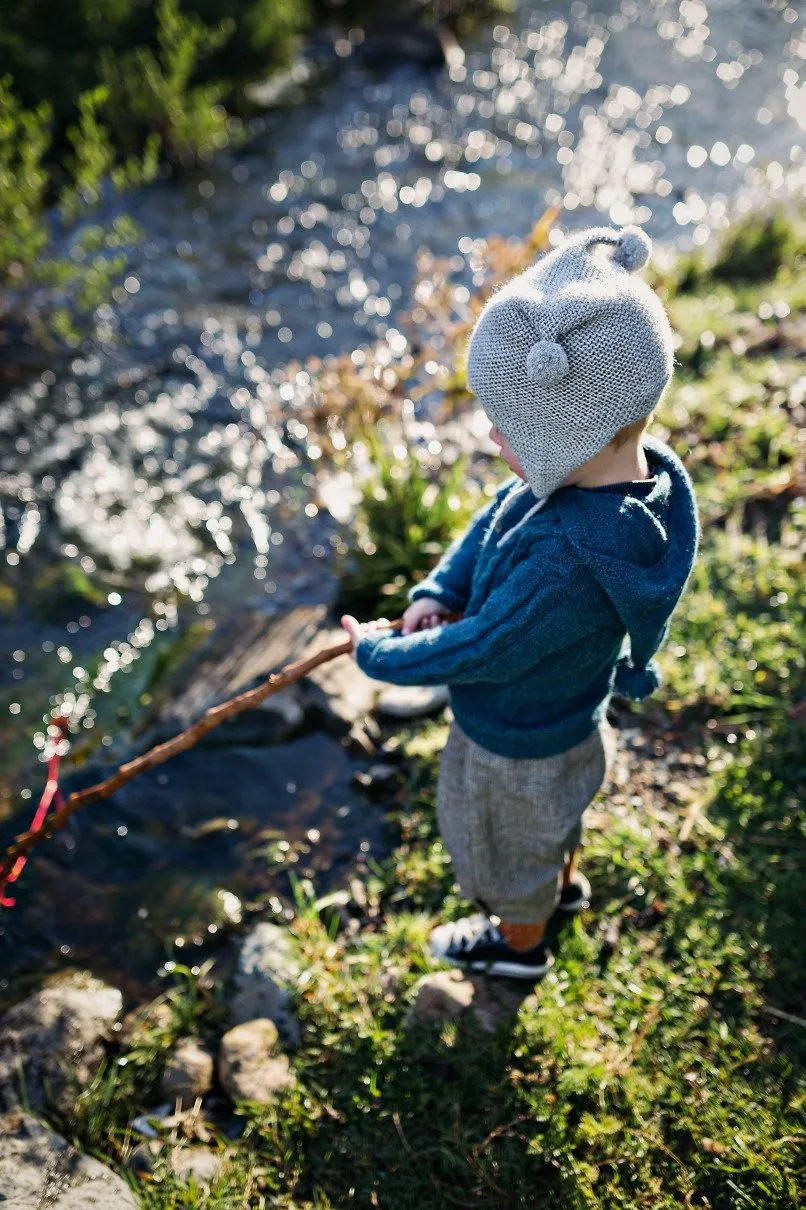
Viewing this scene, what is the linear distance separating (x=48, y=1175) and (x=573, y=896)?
1533mm

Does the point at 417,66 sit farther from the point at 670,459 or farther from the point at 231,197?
the point at 670,459

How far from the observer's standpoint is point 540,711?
7.23ft

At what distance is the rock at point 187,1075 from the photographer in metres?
2.60

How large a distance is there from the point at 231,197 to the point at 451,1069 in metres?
7.45

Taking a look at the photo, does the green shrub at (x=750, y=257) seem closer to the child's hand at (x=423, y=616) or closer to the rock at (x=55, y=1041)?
the child's hand at (x=423, y=616)

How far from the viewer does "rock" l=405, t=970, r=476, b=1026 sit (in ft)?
8.59

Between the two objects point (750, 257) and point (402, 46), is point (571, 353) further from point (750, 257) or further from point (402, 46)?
point (402, 46)

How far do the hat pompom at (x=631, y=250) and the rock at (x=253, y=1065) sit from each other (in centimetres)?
217

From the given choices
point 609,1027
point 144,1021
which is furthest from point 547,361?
point 144,1021

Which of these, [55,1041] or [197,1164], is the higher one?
[55,1041]

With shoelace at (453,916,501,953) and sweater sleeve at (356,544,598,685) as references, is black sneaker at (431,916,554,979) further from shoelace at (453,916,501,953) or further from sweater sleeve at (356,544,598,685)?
sweater sleeve at (356,544,598,685)

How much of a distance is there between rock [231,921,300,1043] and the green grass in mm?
53

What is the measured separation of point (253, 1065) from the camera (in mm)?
2584

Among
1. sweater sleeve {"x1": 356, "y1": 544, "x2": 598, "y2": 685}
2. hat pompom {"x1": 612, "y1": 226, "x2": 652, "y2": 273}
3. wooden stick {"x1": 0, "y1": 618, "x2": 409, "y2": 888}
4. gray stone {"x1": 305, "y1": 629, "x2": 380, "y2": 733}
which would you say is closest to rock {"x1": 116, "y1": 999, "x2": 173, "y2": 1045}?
wooden stick {"x1": 0, "y1": 618, "x2": 409, "y2": 888}
